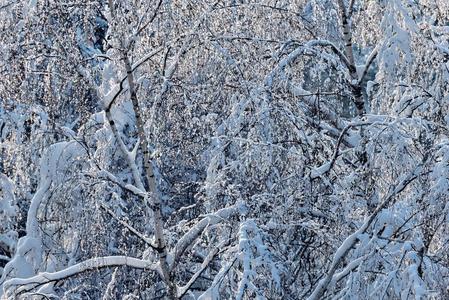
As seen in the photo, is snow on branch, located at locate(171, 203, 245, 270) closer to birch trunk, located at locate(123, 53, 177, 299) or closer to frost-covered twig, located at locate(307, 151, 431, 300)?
birch trunk, located at locate(123, 53, 177, 299)

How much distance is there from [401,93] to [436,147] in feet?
5.14

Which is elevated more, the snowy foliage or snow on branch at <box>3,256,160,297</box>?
the snowy foliage

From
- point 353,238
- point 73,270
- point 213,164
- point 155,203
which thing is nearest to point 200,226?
point 155,203

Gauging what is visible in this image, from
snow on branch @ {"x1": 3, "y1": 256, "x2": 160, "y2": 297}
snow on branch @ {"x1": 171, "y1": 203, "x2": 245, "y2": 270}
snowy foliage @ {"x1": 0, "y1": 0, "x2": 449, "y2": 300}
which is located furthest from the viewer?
snow on branch @ {"x1": 3, "y1": 256, "x2": 160, "y2": 297}

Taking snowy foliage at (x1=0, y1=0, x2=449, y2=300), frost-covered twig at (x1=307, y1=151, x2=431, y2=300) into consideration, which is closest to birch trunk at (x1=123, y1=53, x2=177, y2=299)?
Result: snowy foliage at (x1=0, y1=0, x2=449, y2=300)

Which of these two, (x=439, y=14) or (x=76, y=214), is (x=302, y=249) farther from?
(x=439, y=14)

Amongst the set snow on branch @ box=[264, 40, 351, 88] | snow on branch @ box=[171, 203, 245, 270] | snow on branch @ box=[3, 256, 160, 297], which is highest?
snow on branch @ box=[264, 40, 351, 88]

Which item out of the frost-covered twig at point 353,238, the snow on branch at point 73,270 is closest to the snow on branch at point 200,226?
the snow on branch at point 73,270

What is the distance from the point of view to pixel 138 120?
4879 millimetres

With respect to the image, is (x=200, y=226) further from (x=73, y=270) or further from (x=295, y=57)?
(x=295, y=57)

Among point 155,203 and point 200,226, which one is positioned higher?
point 155,203

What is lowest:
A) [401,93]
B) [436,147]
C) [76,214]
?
[76,214]

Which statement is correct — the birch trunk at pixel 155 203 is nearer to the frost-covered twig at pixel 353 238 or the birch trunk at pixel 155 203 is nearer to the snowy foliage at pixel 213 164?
the snowy foliage at pixel 213 164

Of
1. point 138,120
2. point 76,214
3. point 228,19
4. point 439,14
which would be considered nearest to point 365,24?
point 439,14
